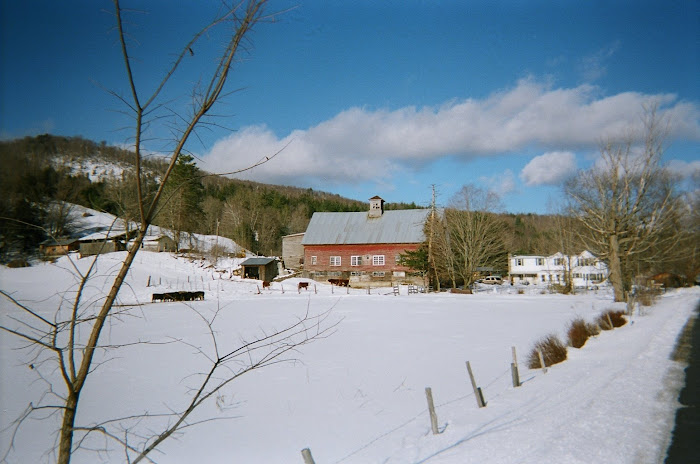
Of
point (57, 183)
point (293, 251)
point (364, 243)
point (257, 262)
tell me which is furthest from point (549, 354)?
point (293, 251)

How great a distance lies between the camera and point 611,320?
19969mm

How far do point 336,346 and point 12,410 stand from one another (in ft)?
29.5

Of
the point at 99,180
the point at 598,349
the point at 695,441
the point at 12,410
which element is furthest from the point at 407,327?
the point at 99,180

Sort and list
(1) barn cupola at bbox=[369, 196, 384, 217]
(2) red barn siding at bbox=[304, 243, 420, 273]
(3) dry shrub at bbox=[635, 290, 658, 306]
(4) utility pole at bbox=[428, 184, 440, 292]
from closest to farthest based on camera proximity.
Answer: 1. (3) dry shrub at bbox=[635, 290, 658, 306]
2. (4) utility pole at bbox=[428, 184, 440, 292]
3. (2) red barn siding at bbox=[304, 243, 420, 273]
4. (1) barn cupola at bbox=[369, 196, 384, 217]

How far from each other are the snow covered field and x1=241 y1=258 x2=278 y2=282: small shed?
87.1 ft

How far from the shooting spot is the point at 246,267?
153 feet

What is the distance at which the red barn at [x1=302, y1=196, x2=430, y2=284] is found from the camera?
45.7 meters

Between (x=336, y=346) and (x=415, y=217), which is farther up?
(x=415, y=217)

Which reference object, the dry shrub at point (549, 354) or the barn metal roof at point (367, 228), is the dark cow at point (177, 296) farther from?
the dry shrub at point (549, 354)

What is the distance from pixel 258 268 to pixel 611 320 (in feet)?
113

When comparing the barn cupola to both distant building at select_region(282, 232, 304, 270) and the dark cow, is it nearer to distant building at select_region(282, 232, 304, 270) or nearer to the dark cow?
distant building at select_region(282, 232, 304, 270)

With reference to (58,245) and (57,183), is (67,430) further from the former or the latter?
(57,183)

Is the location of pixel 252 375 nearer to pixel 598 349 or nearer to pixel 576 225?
pixel 598 349

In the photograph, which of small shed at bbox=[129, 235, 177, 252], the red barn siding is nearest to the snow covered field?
the red barn siding
